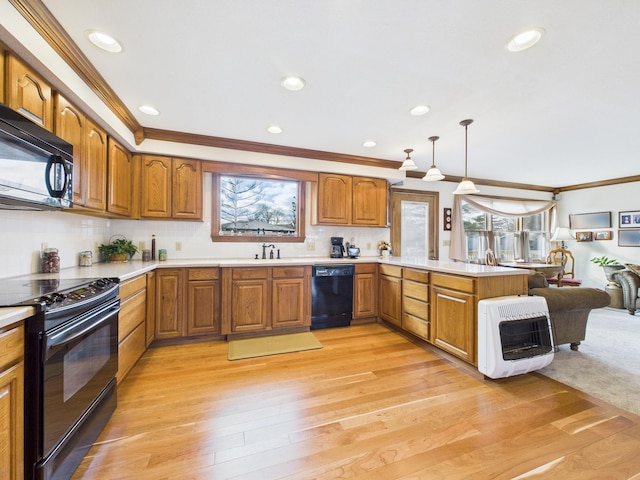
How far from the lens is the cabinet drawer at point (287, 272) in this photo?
3.26 metres

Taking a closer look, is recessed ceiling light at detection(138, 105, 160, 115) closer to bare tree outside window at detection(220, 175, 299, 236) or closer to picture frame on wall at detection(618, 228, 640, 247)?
bare tree outside window at detection(220, 175, 299, 236)

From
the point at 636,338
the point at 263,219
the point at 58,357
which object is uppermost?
the point at 263,219

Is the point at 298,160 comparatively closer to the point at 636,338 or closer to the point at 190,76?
the point at 190,76

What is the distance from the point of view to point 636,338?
10.6 ft

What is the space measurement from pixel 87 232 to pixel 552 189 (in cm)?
834

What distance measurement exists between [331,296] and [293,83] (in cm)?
246

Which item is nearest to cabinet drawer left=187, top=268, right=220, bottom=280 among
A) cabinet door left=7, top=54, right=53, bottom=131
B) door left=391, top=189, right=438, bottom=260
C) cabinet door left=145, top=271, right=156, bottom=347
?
cabinet door left=145, top=271, right=156, bottom=347

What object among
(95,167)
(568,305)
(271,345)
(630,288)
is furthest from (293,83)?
(630,288)

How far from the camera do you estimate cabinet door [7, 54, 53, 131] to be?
142 cm

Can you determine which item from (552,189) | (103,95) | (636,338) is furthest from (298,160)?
(552,189)

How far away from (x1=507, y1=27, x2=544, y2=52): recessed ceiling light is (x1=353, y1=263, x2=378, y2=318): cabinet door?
2.64 metres

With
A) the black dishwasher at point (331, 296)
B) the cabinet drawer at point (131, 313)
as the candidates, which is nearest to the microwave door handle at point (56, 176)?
the cabinet drawer at point (131, 313)

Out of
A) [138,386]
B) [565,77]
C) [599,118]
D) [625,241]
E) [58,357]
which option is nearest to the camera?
[58,357]

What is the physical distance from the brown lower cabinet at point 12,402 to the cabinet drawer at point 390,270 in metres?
3.15
